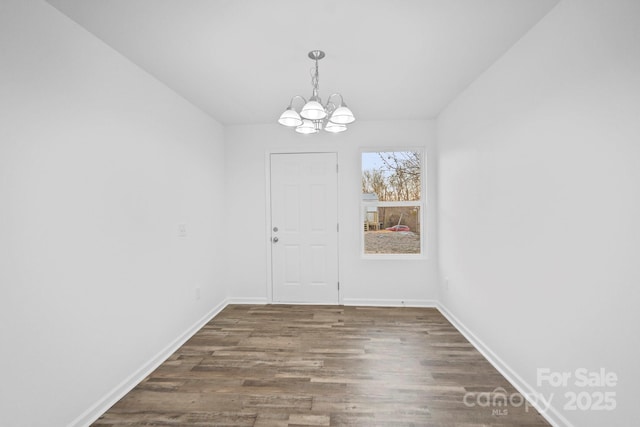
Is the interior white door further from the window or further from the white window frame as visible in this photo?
the window

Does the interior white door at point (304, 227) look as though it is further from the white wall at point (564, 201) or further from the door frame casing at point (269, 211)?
→ the white wall at point (564, 201)

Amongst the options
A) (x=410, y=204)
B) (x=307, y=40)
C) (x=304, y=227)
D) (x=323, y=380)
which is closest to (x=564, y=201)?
(x=307, y=40)

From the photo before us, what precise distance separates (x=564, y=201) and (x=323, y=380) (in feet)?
6.59

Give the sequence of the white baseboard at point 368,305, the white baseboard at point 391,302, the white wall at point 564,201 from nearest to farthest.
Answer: the white wall at point 564,201 < the white baseboard at point 368,305 < the white baseboard at point 391,302

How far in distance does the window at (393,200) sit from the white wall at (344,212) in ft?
0.37

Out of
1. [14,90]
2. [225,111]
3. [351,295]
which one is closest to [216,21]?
[14,90]

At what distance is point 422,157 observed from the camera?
3883 mm

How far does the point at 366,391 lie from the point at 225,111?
3.17 meters

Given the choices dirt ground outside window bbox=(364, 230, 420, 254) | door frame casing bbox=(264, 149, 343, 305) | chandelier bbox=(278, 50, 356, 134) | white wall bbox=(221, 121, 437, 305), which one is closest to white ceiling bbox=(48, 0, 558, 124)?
chandelier bbox=(278, 50, 356, 134)

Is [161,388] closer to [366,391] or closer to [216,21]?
[366,391]

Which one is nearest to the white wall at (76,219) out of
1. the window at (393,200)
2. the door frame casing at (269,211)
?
the door frame casing at (269,211)

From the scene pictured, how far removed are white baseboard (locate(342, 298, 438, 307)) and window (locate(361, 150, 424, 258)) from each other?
0.60 m

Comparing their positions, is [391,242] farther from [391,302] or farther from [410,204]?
[391,302]

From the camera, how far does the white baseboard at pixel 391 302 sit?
385cm
